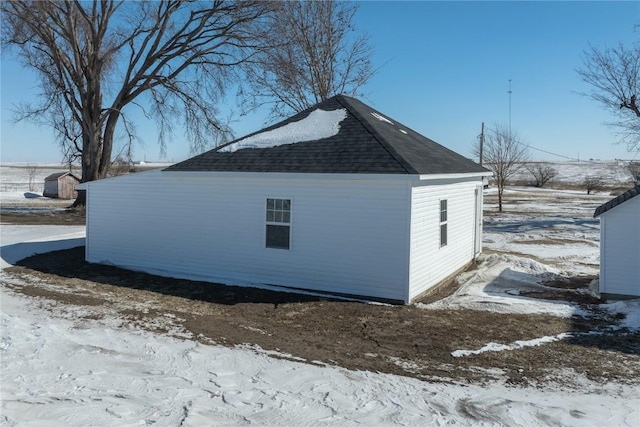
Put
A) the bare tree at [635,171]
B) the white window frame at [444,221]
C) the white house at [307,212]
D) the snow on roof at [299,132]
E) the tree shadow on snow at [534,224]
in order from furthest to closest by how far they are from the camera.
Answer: the bare tree at [635,171] < the tree shadow on snow at [534,224] < the snow on roof at [299,132] < the white window frame at [444,221] < the white house at [307,212]

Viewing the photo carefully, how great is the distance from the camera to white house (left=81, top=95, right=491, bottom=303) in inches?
389

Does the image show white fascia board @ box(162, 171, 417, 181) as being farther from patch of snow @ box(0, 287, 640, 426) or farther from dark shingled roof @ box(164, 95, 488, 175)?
patch of snow @ box(0, 287, 640, 426)

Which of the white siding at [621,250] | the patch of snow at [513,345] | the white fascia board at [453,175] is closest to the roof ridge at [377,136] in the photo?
the white fascia board at [453,175]

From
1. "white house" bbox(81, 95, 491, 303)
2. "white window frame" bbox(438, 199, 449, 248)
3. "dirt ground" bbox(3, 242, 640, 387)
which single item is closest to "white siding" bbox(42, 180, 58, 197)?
"white house" bbox(81, 95, 491, 303)

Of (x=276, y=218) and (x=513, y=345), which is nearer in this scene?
(x=513, y=345)

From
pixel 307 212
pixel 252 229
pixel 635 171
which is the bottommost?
pixel 252 229

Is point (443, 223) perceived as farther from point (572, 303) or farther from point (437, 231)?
point (572, 303)

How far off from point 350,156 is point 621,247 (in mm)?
5721

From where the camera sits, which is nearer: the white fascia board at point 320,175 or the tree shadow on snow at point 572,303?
the tree shadow on snow at point 572,303

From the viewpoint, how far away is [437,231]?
11.2 metres

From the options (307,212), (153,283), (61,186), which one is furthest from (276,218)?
(61,186)

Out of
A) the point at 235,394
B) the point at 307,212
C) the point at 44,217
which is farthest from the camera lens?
the point at 44,217

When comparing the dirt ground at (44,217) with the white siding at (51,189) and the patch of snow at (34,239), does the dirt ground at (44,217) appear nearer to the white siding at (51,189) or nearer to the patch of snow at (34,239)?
the patch of snow at (34,239)

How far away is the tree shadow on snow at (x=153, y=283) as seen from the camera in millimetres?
10133
